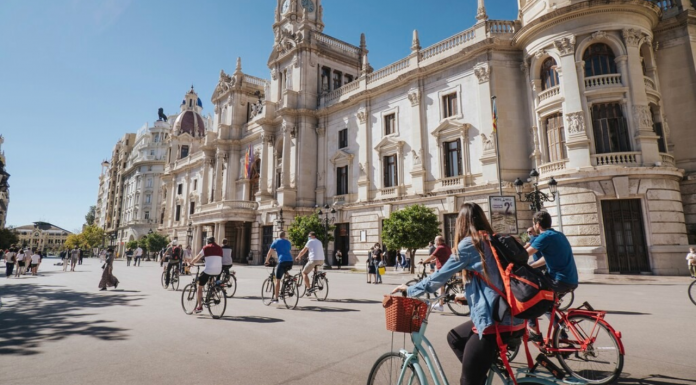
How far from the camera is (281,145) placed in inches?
1443

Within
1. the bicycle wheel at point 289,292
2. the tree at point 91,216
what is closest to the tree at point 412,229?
the bicycle wheel at point 289,292

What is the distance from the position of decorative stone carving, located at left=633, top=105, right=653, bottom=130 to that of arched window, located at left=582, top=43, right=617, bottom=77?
2539 millimetres

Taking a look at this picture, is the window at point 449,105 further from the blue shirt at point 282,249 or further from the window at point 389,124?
the blue shirt at point 282,249

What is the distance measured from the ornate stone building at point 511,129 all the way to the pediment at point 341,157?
0.13 metres

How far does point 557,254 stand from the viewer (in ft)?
14.9

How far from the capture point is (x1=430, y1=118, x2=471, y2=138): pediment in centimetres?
2367

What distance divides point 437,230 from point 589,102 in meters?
10.4

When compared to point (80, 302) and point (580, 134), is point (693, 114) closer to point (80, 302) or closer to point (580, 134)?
point (580, 134)

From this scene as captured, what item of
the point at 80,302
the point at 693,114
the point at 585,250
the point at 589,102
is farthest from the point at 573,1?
the point at 80,302

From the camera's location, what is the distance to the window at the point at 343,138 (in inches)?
1255

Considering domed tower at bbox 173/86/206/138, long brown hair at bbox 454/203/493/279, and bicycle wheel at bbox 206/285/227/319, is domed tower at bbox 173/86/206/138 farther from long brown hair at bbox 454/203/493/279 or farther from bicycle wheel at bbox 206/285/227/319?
long brown hair at bbox 454/203/493/279

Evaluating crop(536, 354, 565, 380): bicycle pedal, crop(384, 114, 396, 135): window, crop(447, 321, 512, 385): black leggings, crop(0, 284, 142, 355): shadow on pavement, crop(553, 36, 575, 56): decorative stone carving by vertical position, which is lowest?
crop(0, 284, 142, 355): shadow on pavement

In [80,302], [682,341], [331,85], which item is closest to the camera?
[682,341]

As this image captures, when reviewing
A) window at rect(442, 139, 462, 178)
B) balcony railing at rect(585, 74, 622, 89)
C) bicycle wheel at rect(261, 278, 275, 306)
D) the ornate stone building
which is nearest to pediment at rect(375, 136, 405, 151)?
the ornate stone building
